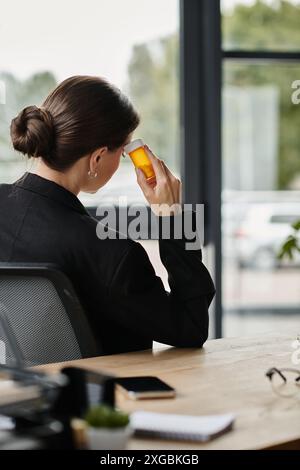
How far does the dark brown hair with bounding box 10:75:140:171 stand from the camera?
1862mm

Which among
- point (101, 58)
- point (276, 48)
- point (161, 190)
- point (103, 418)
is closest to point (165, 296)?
point (161, 190)

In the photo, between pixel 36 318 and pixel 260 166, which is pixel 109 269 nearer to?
pixel 36 318

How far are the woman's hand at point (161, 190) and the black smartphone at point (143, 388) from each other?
51 centimetres

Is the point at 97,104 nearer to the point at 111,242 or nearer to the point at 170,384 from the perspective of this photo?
the point at 111,242

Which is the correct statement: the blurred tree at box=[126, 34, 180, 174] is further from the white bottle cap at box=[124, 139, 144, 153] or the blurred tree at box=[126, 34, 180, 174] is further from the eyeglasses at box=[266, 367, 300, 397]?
the eyeglasses at box=[266, 367, 300, 397]

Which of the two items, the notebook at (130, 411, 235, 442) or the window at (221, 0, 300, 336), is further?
the window at (221, 0, 300, 336)

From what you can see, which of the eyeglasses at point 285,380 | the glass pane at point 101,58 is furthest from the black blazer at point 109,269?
the glass pane at point 101,58

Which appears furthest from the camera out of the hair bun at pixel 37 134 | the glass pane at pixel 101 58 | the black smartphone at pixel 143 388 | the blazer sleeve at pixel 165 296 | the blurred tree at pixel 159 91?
the blurred tree at pixel 159 91

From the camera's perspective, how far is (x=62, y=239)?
1774 millimetres

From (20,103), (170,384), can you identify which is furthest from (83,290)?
(20,103)

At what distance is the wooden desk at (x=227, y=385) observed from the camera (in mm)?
Result: 1218

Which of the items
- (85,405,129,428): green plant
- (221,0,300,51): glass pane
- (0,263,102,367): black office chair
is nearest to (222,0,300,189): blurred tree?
(221,0,300,51): glass pane

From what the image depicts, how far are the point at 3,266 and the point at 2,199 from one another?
320 mm

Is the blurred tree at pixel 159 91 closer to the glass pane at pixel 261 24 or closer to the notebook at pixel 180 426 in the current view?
the glass pane at pixel 261 24
